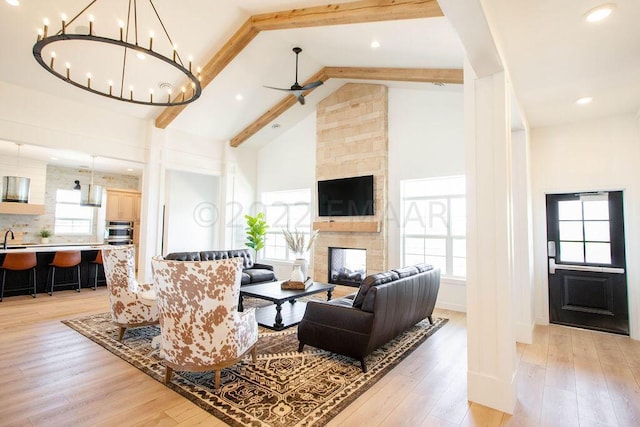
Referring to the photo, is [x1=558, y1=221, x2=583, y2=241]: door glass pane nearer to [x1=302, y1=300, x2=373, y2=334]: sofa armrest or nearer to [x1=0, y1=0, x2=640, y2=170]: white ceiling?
[x1=0, y1=0, x2=640, y2=170]: white ceiling

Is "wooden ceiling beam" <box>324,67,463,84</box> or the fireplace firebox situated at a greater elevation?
"wooden ceiling beam" <box>324,67,463,84</box>

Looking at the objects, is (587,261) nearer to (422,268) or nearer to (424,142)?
(422,268)

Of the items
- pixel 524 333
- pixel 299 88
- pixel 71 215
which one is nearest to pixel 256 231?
pixel 299 88

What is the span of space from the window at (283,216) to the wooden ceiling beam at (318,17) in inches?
121

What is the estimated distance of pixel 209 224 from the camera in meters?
8.15

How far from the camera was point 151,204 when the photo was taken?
6.20 m

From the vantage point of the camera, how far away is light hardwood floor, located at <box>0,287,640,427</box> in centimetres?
219

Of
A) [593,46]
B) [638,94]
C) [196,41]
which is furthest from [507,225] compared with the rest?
[196,41]

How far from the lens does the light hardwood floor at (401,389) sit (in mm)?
2189

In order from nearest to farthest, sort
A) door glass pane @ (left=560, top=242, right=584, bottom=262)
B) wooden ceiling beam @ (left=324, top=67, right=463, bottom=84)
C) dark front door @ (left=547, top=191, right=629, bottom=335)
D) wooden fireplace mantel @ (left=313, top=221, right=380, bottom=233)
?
dark front door @ (left=547, top=191, right=629, bottom=335)
door glass pane @ (left=560, top=242, right=584, bottom=262)
wooden ceiling beam @ (left=324, top=67, right=463, bottom=84)
wooden fireplace mantel @ (left=313, top=221, right=380, bottom=233)

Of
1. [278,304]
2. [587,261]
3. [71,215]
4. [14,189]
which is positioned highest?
[14,189]

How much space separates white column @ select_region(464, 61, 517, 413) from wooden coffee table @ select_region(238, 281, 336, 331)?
2.28 metres

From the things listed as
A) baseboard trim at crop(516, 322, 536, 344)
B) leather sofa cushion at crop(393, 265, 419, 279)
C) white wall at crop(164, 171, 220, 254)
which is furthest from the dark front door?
white wall at crop(164, 171, 220, 254)

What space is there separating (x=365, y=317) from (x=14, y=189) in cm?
803
